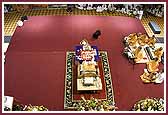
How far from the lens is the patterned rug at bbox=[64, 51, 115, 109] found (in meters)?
7.47

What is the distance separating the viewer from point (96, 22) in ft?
38.0

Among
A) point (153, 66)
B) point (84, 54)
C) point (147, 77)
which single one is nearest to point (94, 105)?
point (147, 77)

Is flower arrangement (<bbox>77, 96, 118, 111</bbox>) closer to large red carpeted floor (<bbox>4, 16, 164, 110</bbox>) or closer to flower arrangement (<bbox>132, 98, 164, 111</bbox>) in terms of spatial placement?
large red carpeted floor (<bbox>4, 16, 164, 110</bbox>)

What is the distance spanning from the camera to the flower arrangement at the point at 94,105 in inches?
271

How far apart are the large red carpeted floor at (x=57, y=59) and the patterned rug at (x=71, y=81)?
101mm

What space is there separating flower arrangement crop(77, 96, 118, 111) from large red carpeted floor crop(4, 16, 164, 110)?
35cm

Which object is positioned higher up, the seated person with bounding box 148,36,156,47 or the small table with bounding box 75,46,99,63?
the seated person with bounding box 148,36,156,47

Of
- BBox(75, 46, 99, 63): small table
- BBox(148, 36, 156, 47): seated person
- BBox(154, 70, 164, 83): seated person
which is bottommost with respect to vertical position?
BBox(154, 70, 164, 83): seated person

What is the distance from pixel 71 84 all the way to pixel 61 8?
17.9 ft

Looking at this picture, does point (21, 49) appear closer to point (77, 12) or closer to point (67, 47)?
point (67, 47)

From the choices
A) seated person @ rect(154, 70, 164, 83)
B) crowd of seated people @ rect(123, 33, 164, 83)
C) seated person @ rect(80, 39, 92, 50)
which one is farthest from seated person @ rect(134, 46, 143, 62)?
seated person @ rect(80, 39, 92, 50)

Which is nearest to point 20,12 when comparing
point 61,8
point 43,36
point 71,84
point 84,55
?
point 61,8

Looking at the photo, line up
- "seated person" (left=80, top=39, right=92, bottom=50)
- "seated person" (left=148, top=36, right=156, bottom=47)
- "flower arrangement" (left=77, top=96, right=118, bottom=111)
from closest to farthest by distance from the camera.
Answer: "flower arrangement" (left=77, top=96, right=118, bottom=111)
"seated person" (left=80, top=39, right=92, bottom=50)
"seated person" (left=148, top=36, right=156, bottom=47)

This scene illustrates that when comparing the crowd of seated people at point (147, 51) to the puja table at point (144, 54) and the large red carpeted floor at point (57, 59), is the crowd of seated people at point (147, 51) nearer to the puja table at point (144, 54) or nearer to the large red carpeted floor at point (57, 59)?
the puja table at point (144, 54)
